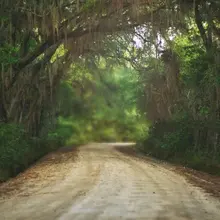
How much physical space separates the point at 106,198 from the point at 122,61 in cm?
2028

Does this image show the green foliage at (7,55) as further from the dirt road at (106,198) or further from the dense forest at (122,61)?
the dirt road at (106,198)

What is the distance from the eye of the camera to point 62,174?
13.8 meters

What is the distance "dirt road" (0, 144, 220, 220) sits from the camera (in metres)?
7.08

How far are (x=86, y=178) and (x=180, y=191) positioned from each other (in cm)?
334

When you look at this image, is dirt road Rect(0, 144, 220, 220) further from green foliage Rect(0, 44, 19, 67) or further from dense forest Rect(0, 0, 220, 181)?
green foliage Rect(0, 44, 19, 67)

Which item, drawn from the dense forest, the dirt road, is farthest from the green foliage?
the dirt road

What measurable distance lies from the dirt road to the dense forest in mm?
3768

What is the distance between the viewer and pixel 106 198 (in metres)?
8.70

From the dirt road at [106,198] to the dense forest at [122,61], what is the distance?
3768mm

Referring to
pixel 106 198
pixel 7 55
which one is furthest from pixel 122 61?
pixel 106 198

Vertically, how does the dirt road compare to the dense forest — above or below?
below

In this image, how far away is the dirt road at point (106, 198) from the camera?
23.2 feet

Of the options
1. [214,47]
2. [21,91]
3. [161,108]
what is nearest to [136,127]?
[161,108]

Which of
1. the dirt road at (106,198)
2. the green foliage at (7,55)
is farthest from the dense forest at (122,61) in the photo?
the dirt road at (106,198)
